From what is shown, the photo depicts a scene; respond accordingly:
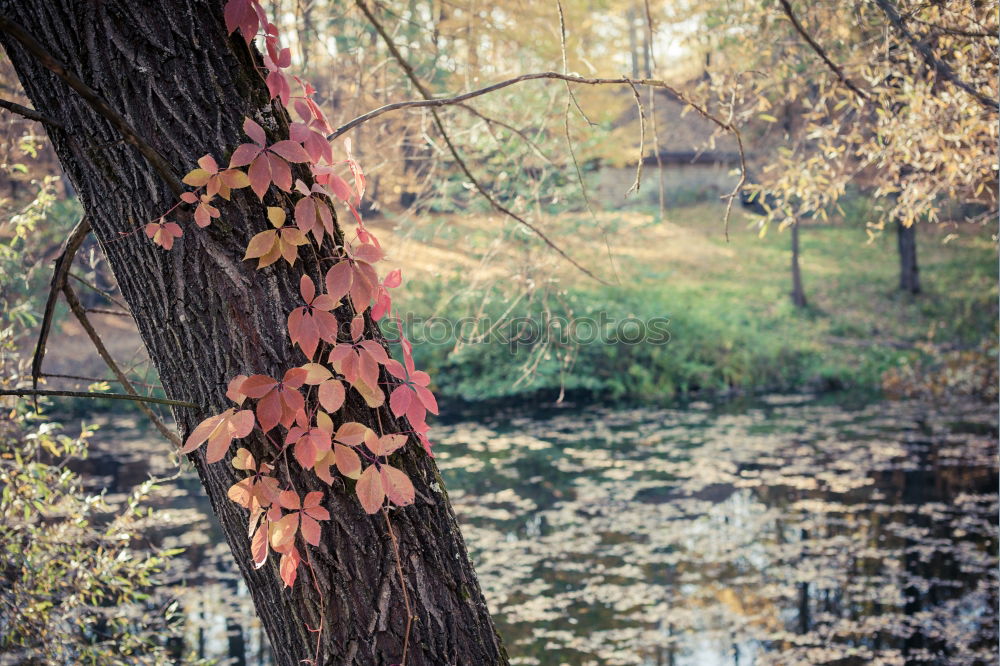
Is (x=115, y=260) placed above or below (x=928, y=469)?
above

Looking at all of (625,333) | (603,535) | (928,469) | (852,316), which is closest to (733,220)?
(852,316)

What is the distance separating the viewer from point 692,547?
22.7ft

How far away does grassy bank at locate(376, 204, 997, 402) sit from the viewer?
1267cm

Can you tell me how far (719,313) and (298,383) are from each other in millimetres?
14624

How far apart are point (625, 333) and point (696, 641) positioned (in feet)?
26.6

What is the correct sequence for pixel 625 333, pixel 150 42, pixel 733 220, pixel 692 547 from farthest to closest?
1. pixel 733 220
2. pixel 625 333
3. pixel 692 547
4. pixel 150 42

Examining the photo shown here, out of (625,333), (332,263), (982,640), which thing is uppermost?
(332,263)

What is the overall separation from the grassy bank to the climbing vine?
8.09 m

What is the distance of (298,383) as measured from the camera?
1263 millimetres

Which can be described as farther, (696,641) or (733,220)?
(733,220)

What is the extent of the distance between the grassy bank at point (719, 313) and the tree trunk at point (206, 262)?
806 cm

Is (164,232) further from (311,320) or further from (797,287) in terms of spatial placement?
(797,287)

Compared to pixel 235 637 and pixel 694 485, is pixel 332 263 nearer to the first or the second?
pixel 235 637

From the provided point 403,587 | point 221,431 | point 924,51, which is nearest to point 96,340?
point 221,431
